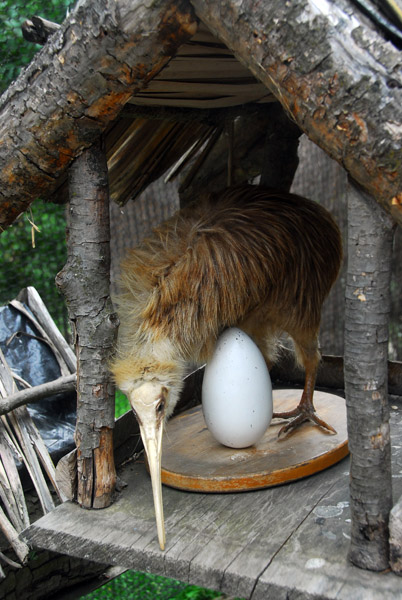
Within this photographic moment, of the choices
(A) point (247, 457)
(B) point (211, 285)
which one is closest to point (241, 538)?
(A) point (247, 457)

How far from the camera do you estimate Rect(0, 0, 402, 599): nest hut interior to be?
4.64 ft

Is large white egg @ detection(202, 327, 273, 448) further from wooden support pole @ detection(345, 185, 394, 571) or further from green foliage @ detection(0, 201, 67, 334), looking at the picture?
green foliage @ detection(0, 201, 67, 334)

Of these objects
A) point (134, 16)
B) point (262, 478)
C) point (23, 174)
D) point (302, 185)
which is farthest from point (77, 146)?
Result: point (302, 185)

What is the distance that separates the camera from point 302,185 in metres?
5.07

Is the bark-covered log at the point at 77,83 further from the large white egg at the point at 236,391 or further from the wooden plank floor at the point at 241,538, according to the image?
the wooden plank floor at the point at 241,538

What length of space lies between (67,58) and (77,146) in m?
0.27

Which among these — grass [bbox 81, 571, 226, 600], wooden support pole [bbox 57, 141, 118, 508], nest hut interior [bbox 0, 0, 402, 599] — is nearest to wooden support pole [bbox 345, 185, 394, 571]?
nest hut interior [bbox 0, 0, 402, 599]

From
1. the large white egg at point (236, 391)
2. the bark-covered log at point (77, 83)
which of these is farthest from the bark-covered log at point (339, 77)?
the large white egg at point (236, 391)

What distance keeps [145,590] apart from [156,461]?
173cm

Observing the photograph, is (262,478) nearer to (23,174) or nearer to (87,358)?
(87,358)

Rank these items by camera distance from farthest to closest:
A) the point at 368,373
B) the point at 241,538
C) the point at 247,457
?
the point at 247,457
the point at 241,538
the point at 368,373

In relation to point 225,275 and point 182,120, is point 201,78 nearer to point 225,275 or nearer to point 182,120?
point 182,120

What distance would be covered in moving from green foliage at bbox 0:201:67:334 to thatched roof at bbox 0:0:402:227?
8.33ft

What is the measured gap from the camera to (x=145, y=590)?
3281mm
